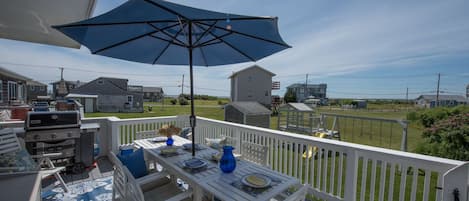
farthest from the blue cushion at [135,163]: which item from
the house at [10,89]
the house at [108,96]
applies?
the house at [108,96]

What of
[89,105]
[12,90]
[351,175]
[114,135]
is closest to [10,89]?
[12,90]

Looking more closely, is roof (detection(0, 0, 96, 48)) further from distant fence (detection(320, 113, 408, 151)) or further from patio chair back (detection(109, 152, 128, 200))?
distant fence (detection(320, 113, 408, 151))

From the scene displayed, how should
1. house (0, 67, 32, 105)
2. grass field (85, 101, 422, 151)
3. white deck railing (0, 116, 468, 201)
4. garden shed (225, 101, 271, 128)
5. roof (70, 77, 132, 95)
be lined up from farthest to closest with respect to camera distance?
1. roof (70, 77, 132, 95)
2. house (0, 67, 32, 105)
3. garden shed (225, 101, 271, 128)
4. grass field (85, 101, 422, 151)
5. white deck railing (0, 116, 468, 201)

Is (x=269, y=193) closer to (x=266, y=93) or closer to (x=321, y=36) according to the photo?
(x=321, y=36)

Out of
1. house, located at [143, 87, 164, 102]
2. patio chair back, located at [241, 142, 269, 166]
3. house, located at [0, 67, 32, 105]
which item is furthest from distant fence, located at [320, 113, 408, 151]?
house, located at [143, 87, 164, 102]

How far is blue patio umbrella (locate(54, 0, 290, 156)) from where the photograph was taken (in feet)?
5.45

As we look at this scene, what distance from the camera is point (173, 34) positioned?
2605mm

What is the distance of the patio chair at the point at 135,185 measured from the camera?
4.76 ft

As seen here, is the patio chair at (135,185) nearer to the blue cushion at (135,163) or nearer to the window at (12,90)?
the blue cushion at (135,163)

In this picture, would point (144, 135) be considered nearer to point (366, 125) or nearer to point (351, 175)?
point (351, 175)

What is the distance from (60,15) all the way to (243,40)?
2.56 meters

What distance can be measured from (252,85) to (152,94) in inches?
1075

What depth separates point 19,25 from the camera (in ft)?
9.75

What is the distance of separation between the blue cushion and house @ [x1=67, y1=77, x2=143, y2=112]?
2295 centimetres
